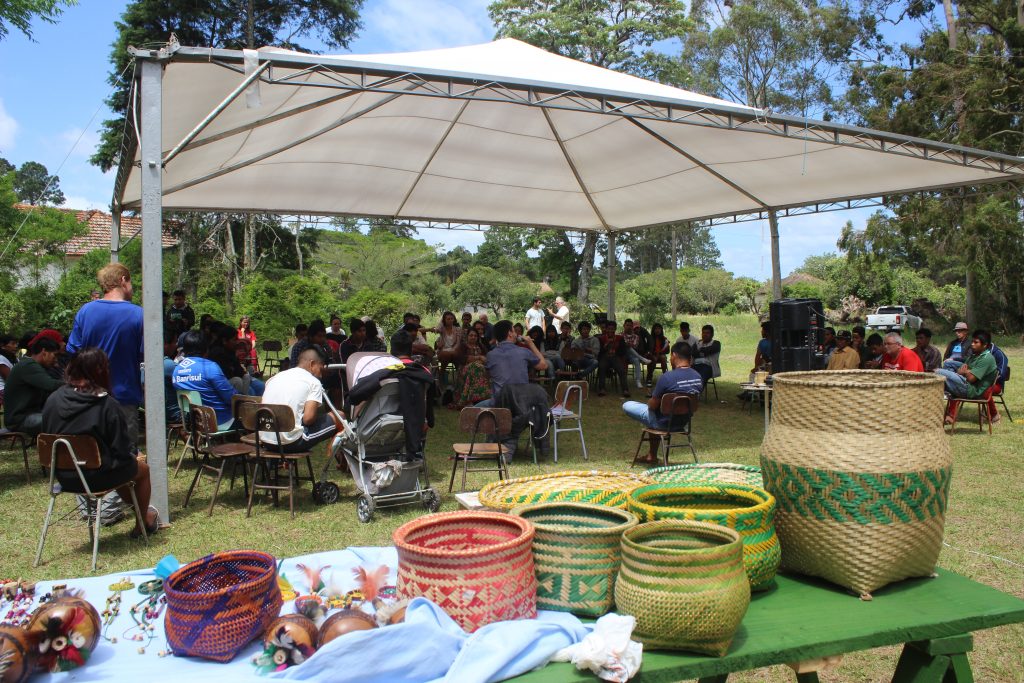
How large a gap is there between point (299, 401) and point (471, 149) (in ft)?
16.6

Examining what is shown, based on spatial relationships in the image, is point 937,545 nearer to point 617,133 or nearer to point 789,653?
point 789,653

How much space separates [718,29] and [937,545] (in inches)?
1167

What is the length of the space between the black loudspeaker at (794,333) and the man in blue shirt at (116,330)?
5.37 m

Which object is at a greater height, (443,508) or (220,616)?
(220,616)

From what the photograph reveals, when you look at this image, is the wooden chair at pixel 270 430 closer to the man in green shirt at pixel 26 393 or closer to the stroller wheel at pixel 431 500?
the stroller wheel at pixel 431 500

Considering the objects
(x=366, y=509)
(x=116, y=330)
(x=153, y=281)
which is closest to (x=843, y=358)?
(x=366, y=509)

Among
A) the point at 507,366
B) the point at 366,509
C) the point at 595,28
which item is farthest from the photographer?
the point at 595,28

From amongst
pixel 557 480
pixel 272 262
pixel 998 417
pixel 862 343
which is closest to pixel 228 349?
pixel 557 480

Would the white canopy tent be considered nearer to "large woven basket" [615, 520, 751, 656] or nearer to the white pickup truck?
"large woven basket" [615, 520, 751, 656]

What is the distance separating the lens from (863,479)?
1869mm

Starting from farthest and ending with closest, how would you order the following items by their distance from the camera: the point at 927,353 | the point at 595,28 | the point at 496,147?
the point at 595,28 → the point at 496,147 → the point at 927,353

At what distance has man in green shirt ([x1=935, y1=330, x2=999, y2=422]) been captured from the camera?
797 centimetres

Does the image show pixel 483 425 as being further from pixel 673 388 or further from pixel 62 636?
pixel 62 636

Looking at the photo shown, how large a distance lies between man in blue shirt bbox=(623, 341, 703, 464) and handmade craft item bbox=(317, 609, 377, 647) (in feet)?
16.0
